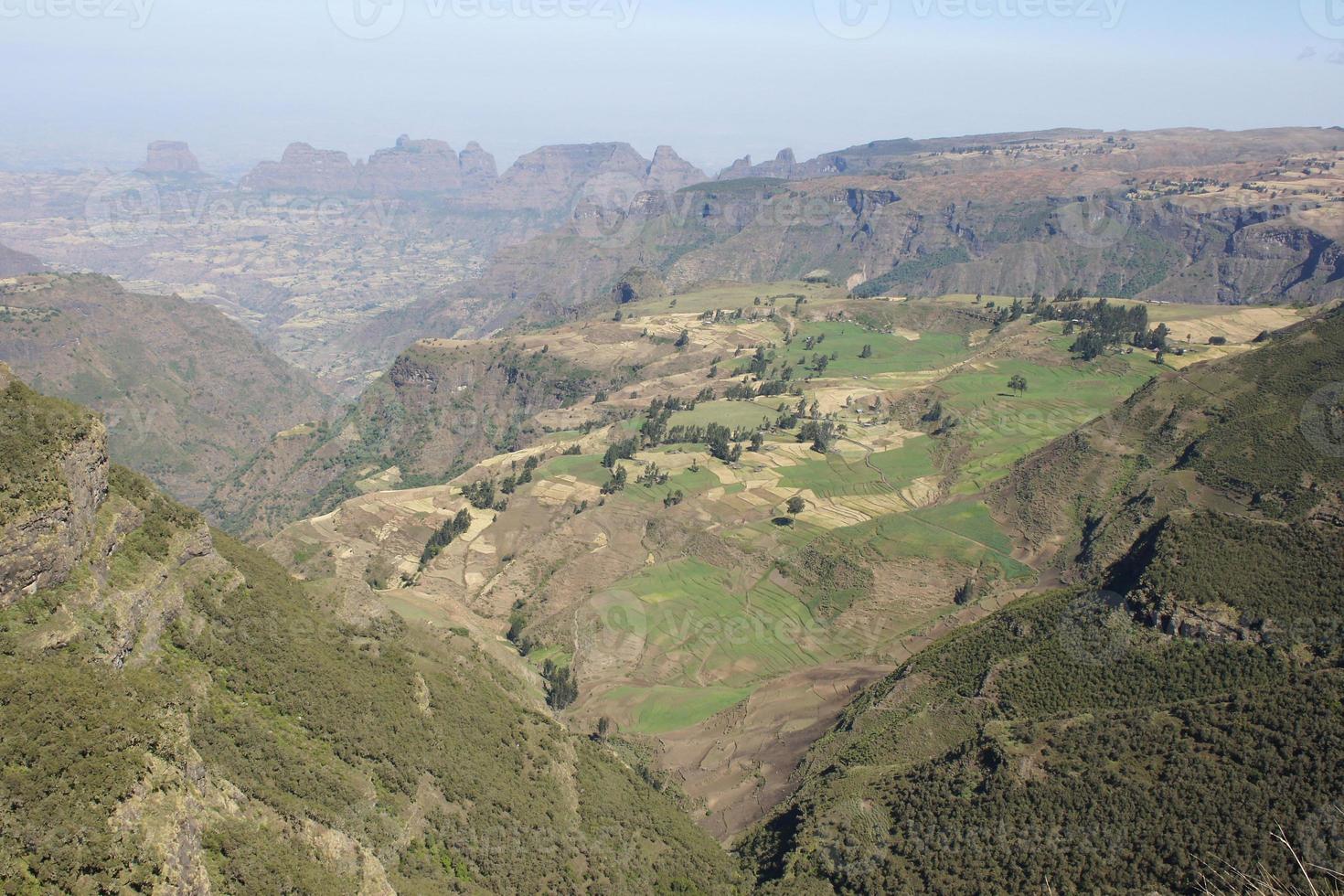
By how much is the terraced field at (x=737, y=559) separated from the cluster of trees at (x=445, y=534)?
49.4 inches

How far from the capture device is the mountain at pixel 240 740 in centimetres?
3189

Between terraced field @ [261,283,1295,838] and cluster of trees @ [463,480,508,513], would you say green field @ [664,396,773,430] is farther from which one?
cluster of trees @ [463,480,508,513]

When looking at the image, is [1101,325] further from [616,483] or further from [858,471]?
[616,483]

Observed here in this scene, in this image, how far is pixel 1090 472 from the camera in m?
113

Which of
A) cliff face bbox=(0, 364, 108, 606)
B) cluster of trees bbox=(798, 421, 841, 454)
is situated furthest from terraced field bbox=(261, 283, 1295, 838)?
cliff face bbox=(0, 364, 108, 606)

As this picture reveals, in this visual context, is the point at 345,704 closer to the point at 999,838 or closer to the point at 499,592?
the point at 999,838

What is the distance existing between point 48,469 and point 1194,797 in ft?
206

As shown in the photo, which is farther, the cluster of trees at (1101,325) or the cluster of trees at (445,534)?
the cluster of trees at (1101,325)

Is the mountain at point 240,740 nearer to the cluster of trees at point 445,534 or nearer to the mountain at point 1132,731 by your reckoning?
the mountain at point 1132,731

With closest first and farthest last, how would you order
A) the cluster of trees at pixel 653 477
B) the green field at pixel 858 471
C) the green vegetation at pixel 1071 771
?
the green vegetation at pixel 1071 771 → the green field at pixel 858 471 → the cluster of trees at pixel 653 477

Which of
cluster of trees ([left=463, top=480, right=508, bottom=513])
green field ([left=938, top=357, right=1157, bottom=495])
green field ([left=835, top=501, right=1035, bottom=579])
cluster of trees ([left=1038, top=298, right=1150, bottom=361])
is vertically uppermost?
cluster of trees ([left=1038, top=298, right=1150, bottom=361])

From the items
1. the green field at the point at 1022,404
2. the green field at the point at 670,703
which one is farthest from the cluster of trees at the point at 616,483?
the green field at the point at 1022,404

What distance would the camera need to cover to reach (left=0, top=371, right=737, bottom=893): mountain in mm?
31891

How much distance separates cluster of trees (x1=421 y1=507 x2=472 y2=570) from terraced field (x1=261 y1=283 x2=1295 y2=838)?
1.25 metres
